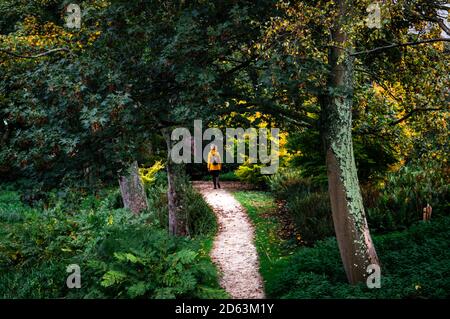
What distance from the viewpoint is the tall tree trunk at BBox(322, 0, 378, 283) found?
7164mm

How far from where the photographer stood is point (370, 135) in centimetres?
932

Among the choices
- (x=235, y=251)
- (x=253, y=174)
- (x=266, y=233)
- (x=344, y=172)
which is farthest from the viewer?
(x=253, y=174)

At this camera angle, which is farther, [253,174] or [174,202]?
[253,174]

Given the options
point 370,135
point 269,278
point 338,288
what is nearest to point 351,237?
point 338,288

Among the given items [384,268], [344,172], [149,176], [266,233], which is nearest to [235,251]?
[266,233]

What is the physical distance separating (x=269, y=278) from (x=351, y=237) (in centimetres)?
204

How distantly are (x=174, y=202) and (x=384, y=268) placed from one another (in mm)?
5636

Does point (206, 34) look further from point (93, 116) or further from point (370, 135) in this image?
point (370, 135)

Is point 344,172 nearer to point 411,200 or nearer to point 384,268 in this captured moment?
point 384,268

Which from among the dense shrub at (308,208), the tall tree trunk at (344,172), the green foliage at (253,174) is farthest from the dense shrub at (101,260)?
the green foliage at (253,174)

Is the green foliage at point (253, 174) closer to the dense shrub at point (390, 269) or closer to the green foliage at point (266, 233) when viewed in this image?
the green foliage at point (266, 233)

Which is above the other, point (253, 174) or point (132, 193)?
point (253, 174)

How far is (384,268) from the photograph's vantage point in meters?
7.68
